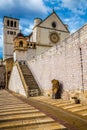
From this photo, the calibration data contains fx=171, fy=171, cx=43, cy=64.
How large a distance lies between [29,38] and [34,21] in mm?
4229

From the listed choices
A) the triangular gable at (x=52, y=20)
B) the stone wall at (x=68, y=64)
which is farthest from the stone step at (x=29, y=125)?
the triangular gable at (x=52, y=20)

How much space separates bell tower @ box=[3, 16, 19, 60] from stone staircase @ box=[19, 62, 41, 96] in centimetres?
2875

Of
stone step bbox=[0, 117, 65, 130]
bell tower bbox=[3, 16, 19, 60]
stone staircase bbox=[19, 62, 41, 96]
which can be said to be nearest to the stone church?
stone staircase bbox=[19, 62, 41, 96]

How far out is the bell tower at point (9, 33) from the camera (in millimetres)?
48219

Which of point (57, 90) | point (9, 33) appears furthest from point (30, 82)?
point (9, 33)

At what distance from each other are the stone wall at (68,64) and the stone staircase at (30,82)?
599 millimetres

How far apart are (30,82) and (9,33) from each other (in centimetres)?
3837

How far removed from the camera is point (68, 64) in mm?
10617

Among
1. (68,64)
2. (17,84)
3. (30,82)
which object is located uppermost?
(68,64)

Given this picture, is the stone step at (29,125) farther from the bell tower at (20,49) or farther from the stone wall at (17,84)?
the bell tower at (20,49)

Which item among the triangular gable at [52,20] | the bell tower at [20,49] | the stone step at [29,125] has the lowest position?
the stone step at [29,125]

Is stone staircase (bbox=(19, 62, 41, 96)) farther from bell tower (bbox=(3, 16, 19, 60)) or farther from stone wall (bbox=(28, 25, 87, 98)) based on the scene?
bell tower (bbox=(3, 16, 19, 60))

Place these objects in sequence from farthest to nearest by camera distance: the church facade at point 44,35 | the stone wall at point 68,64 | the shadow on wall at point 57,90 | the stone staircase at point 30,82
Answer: the church facade at point 44,35
the stone staircase at point 30,82
the shadow on wall at point 57,90
the stone wall at point 68,64

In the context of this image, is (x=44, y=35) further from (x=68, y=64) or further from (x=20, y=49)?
(x=68, y=64)
